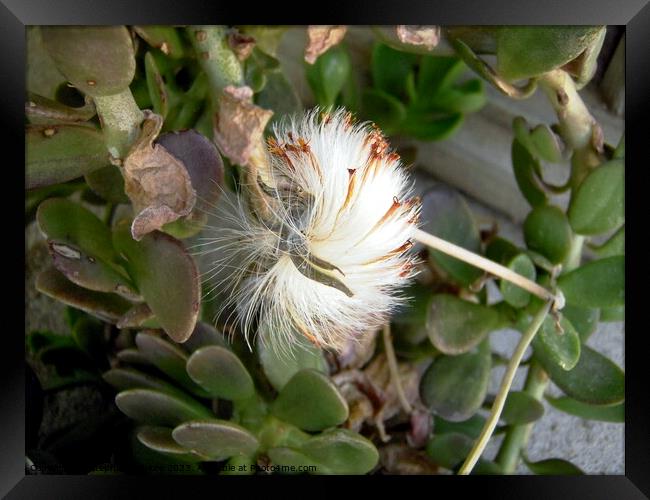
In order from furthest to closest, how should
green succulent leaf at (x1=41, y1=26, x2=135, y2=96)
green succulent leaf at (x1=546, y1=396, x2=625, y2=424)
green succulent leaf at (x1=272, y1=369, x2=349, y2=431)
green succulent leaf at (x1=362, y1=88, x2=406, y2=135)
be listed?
green succulent leaf at (x1=362, y1=88, x2=406, y2=135)
green succulent leaf at (x1=546, y1=396, x2=625, y2=424)
green succulent leaf at (x1=272, y1=369, x2=349, y2=431)
green succulent leaf at (x1=41, y1=26, x2=135, y2=96)

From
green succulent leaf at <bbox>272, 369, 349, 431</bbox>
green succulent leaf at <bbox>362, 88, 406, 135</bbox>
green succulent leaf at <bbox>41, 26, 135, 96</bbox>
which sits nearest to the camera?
green succulent leaf at <bbox>41, 26, 135, 96</bbox>

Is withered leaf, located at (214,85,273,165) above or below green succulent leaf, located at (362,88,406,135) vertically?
A: below

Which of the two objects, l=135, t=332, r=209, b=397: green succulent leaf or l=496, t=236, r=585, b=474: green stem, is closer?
l=135, t=332, r=209, b=397: green succulent leaf

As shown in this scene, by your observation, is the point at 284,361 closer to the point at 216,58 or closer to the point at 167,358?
the point at 167,358

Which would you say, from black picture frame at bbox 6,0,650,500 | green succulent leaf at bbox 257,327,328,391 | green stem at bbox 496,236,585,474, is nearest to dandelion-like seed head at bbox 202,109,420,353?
green succulent leaf at bbox 257,327,328,391

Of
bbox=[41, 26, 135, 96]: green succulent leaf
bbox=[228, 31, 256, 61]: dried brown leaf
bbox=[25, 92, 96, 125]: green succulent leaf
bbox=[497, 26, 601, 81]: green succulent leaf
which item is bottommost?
bbox=[25, 92, 96, 125]: green succulent leaf

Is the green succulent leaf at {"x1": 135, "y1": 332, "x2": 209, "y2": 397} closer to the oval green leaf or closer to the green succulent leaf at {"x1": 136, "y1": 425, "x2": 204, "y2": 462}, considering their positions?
the green succulent leaf at {"x1": 136, "y1": 425, "x2": 204, "y2": 462}

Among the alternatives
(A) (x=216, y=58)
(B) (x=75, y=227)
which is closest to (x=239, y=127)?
(A) (x=216, y=58)
